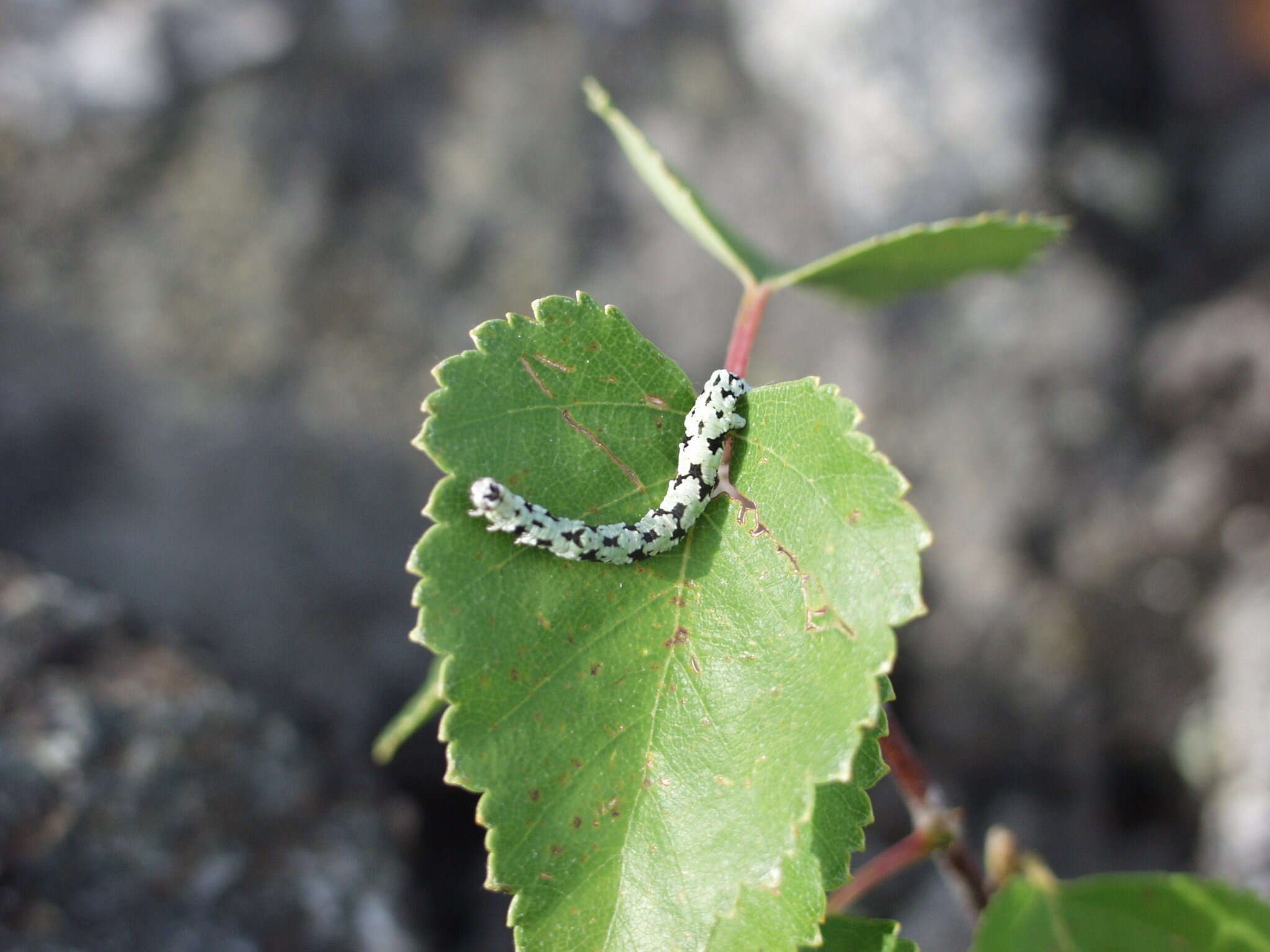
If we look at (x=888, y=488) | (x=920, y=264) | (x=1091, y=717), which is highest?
(x=920, y=264)

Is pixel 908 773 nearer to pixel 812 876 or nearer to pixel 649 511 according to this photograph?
pixel 812 876

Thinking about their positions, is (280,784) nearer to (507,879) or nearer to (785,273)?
(507,879)

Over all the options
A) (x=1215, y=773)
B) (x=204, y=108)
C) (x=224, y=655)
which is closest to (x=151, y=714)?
(x=224, y=655)

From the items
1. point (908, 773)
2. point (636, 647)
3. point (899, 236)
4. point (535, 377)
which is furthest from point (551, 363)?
point (908, 773)

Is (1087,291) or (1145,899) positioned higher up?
(1087,291)

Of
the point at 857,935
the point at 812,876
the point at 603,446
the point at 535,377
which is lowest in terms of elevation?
the point at 857,935

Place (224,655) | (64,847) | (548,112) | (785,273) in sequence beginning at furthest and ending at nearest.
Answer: (548,112)
(224,655)
(64,847)
(785,273)

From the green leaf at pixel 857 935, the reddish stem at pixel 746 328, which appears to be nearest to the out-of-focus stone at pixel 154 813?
the green leaf at pixel 857 935
